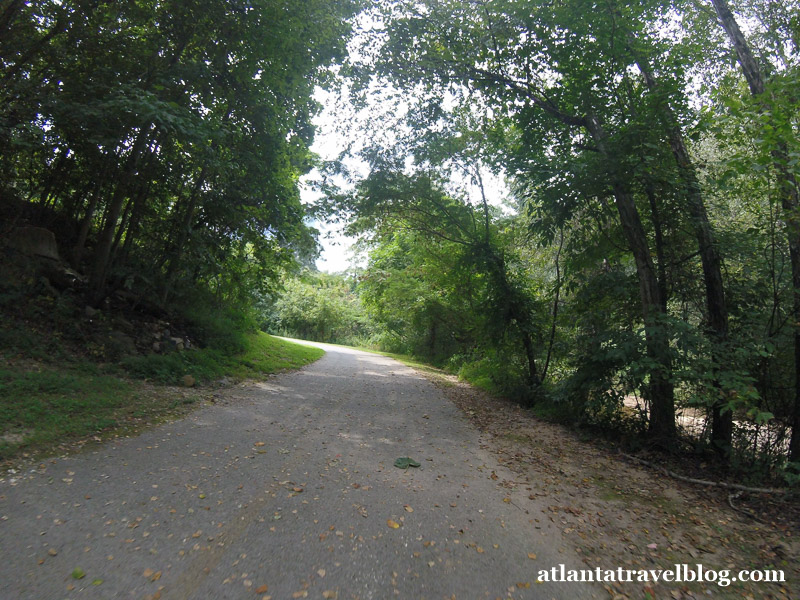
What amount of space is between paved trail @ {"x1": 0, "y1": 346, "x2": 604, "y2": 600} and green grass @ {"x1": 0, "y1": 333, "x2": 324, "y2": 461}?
0.54 m

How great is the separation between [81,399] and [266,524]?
4.17 meters

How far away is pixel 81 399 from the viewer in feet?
19.0

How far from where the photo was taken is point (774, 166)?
5449 millimetres

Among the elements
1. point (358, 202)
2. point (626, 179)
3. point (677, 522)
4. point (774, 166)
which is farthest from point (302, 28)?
point (677, 522)

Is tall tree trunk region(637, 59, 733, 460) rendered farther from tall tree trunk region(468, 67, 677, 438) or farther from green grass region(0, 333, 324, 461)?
green grass region(0, 333, 324, 461)

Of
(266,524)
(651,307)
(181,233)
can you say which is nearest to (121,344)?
(181,233)

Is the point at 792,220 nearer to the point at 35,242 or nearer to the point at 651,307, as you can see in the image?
the point at 651,307

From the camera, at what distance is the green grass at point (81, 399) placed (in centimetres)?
458

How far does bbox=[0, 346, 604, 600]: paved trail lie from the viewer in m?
2.66

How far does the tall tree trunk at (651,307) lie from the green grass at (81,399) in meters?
7.40

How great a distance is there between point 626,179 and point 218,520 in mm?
7474

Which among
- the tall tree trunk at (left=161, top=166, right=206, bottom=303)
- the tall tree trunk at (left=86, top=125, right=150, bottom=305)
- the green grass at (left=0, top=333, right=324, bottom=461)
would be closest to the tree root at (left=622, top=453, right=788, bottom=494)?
the green grass at (left=0, top=333, right=324, bottom=461)

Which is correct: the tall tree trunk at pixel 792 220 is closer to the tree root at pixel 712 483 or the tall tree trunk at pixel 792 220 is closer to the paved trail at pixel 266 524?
the tree root at pixel 712 483

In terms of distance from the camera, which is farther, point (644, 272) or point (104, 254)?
point (104, 254)
